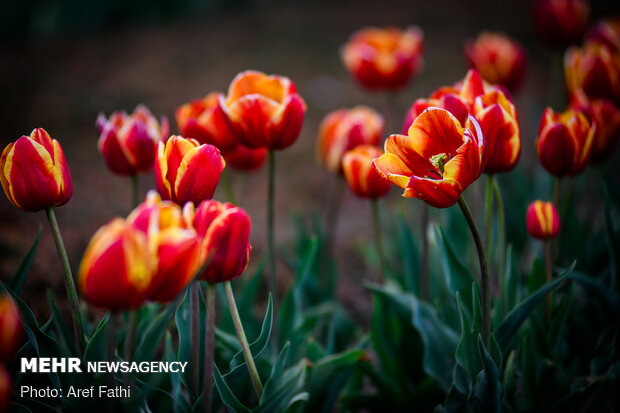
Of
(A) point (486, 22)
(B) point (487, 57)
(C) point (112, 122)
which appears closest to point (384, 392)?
(C) point (112, 122)

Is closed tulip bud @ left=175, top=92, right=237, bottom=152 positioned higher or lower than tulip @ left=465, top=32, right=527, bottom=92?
lower

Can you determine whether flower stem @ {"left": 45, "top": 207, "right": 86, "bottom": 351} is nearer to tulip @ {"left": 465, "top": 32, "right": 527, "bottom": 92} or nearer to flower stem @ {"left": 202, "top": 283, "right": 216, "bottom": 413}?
flower stem @ {"left": 202, "top": 283, "right": 216, "bottom": 413}

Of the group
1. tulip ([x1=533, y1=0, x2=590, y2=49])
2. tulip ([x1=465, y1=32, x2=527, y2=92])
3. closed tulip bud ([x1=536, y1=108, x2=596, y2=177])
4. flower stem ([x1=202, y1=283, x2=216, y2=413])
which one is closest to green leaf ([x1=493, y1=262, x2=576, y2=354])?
closed tulip bud ([x1=536, y1=108, x2=596, y2=177])

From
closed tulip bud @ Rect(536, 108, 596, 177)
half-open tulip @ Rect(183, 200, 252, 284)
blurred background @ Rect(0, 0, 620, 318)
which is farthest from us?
blurred background @ Rect(0, 0, 620, 318)

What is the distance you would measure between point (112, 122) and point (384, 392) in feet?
2.70

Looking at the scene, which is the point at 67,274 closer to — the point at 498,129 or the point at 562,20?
the point at 498,129

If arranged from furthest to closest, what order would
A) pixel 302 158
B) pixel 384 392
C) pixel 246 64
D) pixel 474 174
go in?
pixel 246 64 → pixel 302 158 → pixel 384 392 → pixel 474 174

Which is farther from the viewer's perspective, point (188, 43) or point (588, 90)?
point (188, 43)

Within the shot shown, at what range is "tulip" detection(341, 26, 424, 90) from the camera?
1.48 meters

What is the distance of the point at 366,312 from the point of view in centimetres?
166

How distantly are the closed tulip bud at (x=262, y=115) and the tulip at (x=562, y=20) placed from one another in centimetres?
110

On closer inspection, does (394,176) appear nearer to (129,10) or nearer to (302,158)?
(302,158)

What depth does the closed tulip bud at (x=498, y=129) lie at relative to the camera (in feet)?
2.53

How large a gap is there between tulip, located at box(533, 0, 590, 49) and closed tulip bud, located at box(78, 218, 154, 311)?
61.1 inches
